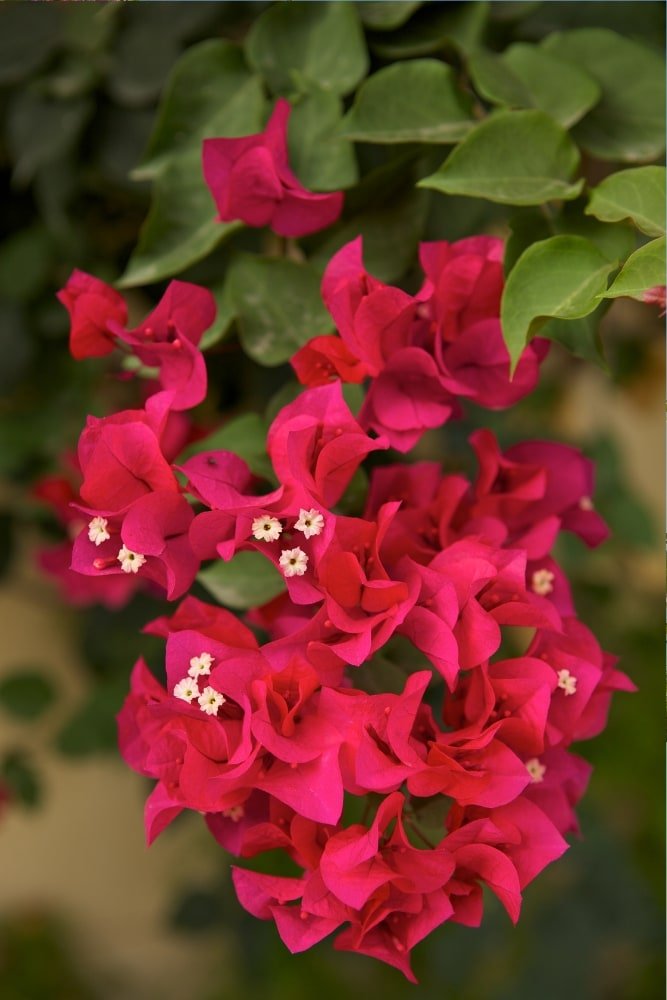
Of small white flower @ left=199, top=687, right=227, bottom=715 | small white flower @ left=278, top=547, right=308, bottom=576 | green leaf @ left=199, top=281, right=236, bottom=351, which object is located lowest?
small white flower @ left=199, top=687, right=227, bottom=715

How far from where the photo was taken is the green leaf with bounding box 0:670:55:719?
3.54 feet

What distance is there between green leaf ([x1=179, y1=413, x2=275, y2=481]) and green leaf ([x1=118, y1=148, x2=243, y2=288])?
0.34ft

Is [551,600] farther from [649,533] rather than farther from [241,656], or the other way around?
[649,533]

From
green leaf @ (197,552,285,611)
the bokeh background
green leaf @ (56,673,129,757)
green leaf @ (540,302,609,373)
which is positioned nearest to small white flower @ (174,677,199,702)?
green leaf @ (197,552,285,611)

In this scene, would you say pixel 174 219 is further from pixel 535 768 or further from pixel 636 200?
pixel 535 768

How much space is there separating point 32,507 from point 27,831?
1.64 feet

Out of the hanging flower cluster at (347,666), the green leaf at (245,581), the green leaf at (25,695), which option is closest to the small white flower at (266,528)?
the hanging flower cluster at (347,666)

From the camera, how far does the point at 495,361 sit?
47cm

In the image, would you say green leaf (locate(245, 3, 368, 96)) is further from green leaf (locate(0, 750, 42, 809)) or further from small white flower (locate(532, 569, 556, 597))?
green leaf (locate(0, 750, 42, 809))

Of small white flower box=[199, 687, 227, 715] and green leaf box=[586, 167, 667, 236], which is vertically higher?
green leaf box=[586, 167, 667, 236]

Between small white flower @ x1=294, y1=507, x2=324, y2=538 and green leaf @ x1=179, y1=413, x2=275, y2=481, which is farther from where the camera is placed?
green leaf @ x1=179, y1=413, x2=275, y2=481

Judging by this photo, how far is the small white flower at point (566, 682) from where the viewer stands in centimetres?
42

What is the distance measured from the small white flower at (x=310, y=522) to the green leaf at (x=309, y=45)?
0.99 feet

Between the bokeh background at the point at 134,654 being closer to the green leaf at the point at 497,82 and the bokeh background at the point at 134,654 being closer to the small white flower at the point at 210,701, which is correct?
the green leaf at the point at 497,82
